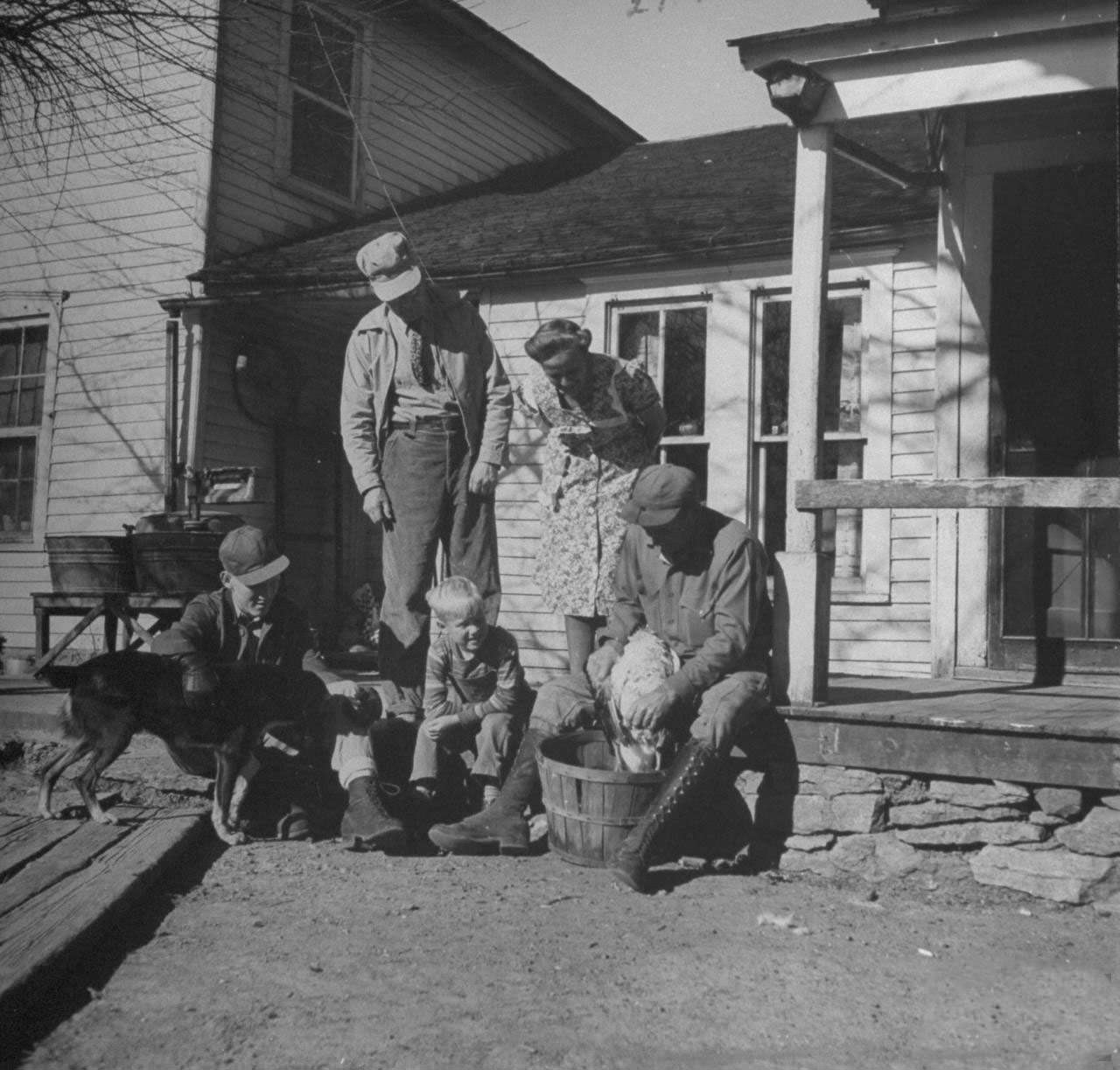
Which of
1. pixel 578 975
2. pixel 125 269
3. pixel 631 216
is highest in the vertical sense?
→ pixel 631 216

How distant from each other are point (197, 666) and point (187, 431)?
16.8 ft

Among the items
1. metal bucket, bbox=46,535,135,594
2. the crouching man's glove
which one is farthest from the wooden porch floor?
metal bucket, bbox=46,535,135,594

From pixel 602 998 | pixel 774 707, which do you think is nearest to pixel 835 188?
pixel 774 707

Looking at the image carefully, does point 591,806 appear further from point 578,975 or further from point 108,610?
point 108,610

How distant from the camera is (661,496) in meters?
4.30

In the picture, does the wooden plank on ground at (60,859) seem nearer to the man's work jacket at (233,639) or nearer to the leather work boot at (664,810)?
the man's work jacket at (233,639)

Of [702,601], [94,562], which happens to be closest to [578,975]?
[702,601]


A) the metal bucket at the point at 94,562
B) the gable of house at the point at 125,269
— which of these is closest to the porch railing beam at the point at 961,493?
the metal bucket at the point at 94,562

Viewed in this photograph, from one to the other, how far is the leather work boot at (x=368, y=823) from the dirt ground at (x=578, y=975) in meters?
0.10

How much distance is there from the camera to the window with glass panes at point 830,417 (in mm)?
7121

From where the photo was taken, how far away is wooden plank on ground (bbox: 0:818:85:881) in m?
4.00

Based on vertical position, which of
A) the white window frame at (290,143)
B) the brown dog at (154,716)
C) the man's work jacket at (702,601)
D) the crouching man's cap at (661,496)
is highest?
the white window frame at (290,143)

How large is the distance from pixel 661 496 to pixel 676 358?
378cm

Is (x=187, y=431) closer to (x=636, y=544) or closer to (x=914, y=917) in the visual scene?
(x=636, y=544)
